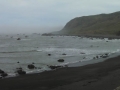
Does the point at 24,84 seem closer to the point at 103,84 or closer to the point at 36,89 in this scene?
the point at 36,89

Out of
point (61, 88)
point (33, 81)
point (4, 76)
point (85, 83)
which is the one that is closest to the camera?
point (61, 88)

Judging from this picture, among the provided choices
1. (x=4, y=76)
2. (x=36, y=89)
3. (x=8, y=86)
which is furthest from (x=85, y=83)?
(x=4, y=76)

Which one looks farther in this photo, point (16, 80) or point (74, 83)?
point (16, 80)

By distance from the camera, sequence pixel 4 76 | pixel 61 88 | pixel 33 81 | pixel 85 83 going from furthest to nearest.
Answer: pixel 4 76 < pixel 33 81 < pixel 85 83 < pixel 61 88

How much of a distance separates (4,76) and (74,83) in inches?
409

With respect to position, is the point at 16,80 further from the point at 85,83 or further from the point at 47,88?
the point at 85,83

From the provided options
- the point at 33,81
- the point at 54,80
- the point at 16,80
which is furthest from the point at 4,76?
the point at 54,80

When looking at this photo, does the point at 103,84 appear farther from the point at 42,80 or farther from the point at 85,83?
the point at 42,80

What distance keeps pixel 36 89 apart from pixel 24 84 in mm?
2506

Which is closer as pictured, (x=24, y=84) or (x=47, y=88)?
(x=47, y=88)

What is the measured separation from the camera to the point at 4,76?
1073 inches

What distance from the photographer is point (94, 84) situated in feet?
67.6

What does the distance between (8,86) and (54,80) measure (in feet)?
16.6

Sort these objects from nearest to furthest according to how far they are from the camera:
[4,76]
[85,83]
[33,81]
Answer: [85,83], [33,81], [4,76]
